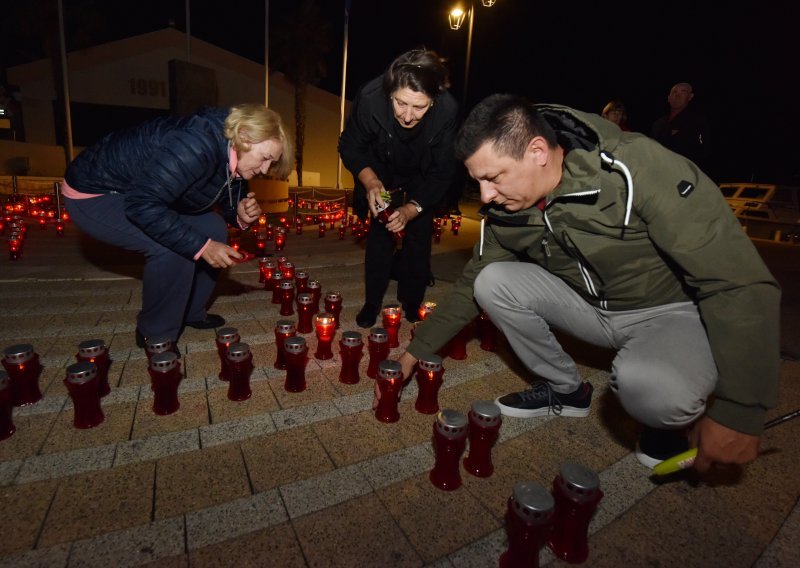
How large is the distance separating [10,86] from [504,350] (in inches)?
1101

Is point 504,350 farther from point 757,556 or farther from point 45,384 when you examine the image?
point 45,384

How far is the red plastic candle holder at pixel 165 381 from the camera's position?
2.31 meters

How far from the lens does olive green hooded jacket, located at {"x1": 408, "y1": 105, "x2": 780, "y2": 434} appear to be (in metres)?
1.56

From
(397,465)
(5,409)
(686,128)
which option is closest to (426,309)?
(397,465)

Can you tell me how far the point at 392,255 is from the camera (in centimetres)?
397

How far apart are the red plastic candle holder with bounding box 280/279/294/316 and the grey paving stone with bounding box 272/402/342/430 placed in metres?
1.58

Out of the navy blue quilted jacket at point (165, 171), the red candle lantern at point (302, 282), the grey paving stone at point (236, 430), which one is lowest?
the grey paving stone at point (236, 430)

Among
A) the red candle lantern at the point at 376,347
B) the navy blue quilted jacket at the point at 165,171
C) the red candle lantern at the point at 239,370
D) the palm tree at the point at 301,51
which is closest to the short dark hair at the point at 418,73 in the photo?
the navy blue quilted jacket at the point at 165,171

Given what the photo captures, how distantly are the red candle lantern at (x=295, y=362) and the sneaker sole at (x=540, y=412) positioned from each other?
1.15 metres

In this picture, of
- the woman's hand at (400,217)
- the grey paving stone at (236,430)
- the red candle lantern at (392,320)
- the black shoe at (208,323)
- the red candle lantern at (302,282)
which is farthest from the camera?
the red candle lantern at (302,282)

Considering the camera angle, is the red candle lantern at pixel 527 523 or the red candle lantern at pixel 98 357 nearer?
the red candle lantern at pixel 527 523

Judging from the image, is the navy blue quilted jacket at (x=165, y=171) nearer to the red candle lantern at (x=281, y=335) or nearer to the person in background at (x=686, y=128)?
the red candle lantern at (x=281, y=335)

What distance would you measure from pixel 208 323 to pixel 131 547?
229 cm

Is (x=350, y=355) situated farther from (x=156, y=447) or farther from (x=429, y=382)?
(x=156, y=447)
